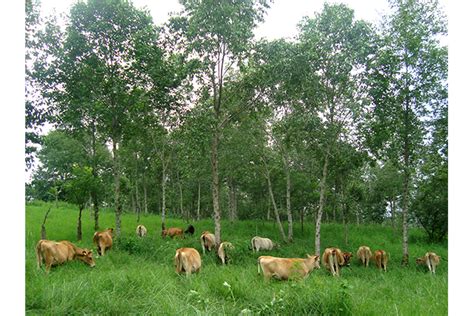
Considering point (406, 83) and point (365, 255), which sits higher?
point (406, 83)

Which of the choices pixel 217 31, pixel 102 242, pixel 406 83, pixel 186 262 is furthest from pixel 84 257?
pixel 406 83

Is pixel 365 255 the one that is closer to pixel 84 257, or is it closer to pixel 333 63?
pixel 333 63

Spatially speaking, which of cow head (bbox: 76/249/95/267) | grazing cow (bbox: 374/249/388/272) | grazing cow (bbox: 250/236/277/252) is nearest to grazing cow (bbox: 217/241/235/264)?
grazing cow (bbox: 250/236/277/252)

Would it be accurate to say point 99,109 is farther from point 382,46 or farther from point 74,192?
point 382,46

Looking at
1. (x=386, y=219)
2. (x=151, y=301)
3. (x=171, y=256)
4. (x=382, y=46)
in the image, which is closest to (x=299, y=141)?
(x=382, y=46)

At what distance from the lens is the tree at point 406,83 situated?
1633 cm

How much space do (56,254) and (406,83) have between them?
1549 centimetres

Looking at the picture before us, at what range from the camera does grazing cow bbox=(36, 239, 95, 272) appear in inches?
332

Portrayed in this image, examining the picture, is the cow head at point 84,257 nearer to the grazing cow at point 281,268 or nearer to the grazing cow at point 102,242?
the grazing cow at point 102,242

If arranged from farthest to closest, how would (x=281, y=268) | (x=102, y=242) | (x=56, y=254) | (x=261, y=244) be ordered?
(x=261, y=244) < (x=102, y=242) < (x=56, y=254) < (x=281, y=268)

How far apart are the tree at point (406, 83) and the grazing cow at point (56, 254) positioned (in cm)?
1315

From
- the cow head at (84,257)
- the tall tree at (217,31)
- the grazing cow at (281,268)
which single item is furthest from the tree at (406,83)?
the cow head at (84,257)

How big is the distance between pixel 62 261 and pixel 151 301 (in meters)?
5.03

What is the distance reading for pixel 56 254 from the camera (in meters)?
8.82
